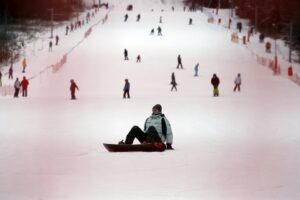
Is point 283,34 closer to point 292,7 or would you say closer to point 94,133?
point 292,7

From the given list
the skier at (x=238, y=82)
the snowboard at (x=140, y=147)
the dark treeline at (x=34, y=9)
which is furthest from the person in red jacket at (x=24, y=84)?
the dark treeline at (x=34, y=9)

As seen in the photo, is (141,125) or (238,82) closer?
(141,125)

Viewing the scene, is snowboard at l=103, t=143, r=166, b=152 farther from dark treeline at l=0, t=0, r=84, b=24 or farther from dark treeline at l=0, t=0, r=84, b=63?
dark treeline at l=0, t=0, r=84, b=24

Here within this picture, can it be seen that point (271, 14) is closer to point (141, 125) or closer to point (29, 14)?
point (29, 14)

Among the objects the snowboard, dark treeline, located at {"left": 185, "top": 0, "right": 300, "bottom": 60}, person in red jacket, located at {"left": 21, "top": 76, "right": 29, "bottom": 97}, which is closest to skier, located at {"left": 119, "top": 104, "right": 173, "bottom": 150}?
the snowboard

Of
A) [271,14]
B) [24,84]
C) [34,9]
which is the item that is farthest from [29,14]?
[24,84]

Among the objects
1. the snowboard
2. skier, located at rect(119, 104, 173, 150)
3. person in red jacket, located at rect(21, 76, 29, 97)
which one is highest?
skier, located at rect(119, 104, 173, 150)

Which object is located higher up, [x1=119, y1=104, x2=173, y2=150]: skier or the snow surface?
[x1=119, y1=104, x2=173, y2=150]: skier

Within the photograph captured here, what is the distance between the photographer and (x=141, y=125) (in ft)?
64.4

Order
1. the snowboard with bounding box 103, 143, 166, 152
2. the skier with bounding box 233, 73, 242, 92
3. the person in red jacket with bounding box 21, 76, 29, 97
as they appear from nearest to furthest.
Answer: the snowboard with bounding box 103, 143, 166, 152, the person in red jacket with bounding box 21, 76, 29, 97, the skier with bounding box 233, 73, 242, 92

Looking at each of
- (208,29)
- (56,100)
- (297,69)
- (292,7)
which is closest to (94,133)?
(56,100)

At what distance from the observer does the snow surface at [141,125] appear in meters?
9.25

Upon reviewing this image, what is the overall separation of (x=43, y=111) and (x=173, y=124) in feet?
17.6

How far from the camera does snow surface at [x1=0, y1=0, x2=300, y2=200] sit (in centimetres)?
925
